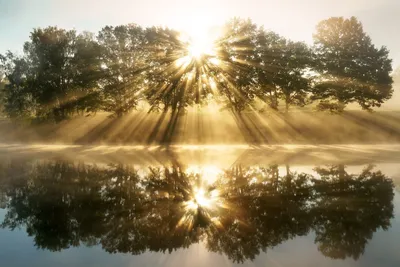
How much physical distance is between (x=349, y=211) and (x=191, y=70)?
143 ft

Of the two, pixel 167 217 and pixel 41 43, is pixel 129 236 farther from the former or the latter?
pixel 41 43

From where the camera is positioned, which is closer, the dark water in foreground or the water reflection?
the dark water in foreground

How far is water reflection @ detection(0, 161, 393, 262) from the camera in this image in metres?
8.62

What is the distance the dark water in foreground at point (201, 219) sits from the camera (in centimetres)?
770

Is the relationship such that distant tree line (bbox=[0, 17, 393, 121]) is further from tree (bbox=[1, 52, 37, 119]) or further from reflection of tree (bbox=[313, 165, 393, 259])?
reflection of tree (bbox=[313, 165, 393, 259])

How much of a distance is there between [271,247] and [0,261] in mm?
6360

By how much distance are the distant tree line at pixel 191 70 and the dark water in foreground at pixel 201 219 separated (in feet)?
115

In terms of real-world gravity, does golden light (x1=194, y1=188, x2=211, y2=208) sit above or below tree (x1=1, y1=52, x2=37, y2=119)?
below

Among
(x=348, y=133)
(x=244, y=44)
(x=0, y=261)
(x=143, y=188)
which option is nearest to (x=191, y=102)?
(x=244, y=44)

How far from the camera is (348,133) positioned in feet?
152

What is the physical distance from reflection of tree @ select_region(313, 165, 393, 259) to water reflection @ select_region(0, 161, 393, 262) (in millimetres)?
31

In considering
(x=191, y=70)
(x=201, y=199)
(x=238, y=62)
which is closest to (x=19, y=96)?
(x=191, y=70)

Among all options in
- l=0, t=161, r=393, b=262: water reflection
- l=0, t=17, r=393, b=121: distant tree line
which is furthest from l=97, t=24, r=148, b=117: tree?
l=0, t=161, r=393, b=262: water reflection

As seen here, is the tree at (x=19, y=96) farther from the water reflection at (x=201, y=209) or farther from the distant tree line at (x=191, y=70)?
the water reflection at (x=201, y=209)
